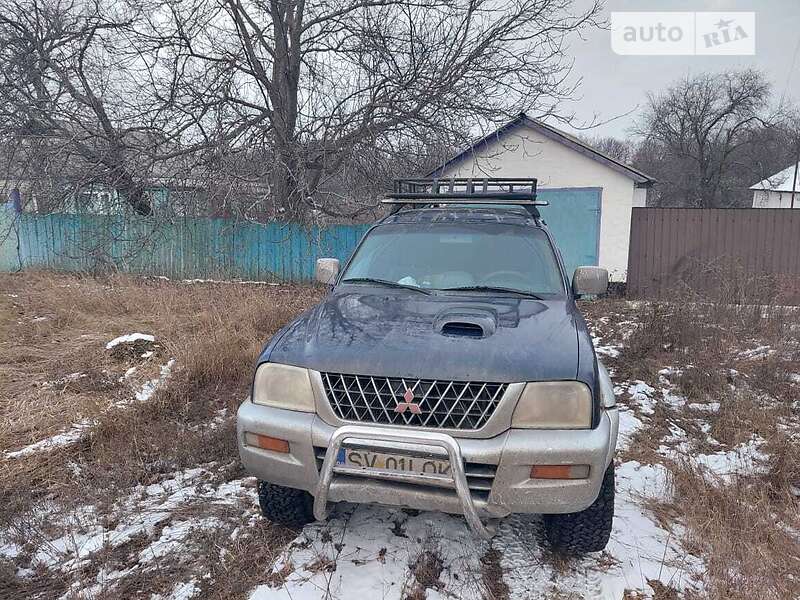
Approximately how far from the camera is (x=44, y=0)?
30.3 feet

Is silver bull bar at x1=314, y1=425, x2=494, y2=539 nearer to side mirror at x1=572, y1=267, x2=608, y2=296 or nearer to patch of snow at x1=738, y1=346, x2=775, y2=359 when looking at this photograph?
side mirror at x1=572, y1=267, x2=608, y2=296

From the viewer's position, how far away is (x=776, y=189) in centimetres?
3216

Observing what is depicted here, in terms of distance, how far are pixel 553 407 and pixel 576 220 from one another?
10209 mm

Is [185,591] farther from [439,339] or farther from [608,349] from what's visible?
[608,349]

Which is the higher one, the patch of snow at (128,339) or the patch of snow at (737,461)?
the patch of snow at (128,339)

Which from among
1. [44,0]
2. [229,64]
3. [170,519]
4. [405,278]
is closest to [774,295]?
[405,278]

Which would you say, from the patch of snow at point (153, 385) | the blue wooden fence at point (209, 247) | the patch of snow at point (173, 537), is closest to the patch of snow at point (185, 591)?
the patch of snow at point (173, 537)

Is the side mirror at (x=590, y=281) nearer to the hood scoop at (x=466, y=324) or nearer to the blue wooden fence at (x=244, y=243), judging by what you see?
the hood scoop at (x=466, y=324)

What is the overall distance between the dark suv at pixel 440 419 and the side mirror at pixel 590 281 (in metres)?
0.71

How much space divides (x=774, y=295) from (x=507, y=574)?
7805 millimetres

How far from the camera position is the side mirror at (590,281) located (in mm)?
3277

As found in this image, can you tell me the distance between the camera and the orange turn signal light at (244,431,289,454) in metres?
2.21

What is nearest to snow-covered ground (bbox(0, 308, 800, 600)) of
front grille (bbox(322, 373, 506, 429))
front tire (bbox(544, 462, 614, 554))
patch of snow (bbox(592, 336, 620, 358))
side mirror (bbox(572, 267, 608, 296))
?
front tire (bbox(544, 462, 614, 554))

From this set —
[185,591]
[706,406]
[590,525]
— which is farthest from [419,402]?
[706,406]
